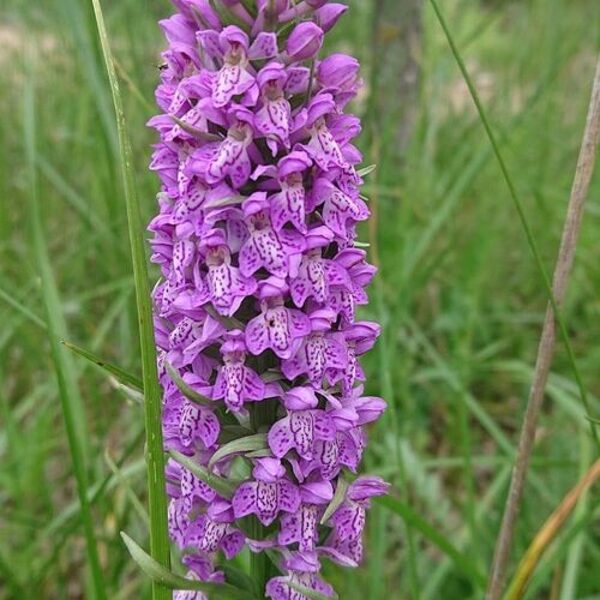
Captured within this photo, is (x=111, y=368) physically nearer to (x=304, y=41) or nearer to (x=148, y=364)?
(x=148, y=364)

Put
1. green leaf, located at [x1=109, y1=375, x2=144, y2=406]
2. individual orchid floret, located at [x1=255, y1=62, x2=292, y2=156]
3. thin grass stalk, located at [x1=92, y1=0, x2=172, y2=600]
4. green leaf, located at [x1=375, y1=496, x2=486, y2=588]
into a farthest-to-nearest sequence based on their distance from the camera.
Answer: green leaf, located at [x1=375, y1=496, x2=486, y2=588] < green leaf, located at [x1=109, y1=375, x2=144, y2=406] < individual orchid floret, located at [x1=255, y1=62, x2=292, y2=156] < thin grass stalk, located at [x1=92, y1=0, x2=172, y2=600]

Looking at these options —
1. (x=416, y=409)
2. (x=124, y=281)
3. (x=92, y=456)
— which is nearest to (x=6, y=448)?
(x=92, y=456)

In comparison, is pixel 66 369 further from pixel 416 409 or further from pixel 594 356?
pixel 594 356

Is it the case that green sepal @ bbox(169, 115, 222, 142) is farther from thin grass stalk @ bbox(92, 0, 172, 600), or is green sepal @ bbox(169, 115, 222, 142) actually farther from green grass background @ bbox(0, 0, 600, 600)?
green grass background @ bbox(0, 0, 600, 600)

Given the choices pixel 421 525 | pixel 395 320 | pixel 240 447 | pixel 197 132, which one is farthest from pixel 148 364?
pixel 395 320

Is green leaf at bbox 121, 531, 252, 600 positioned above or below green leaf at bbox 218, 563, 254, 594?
above

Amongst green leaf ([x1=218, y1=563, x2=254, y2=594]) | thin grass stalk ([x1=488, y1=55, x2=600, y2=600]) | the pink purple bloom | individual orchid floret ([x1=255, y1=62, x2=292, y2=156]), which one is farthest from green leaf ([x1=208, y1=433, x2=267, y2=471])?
thin grass stalk ([x1=488, y1=55, x2=600, y2=600])
